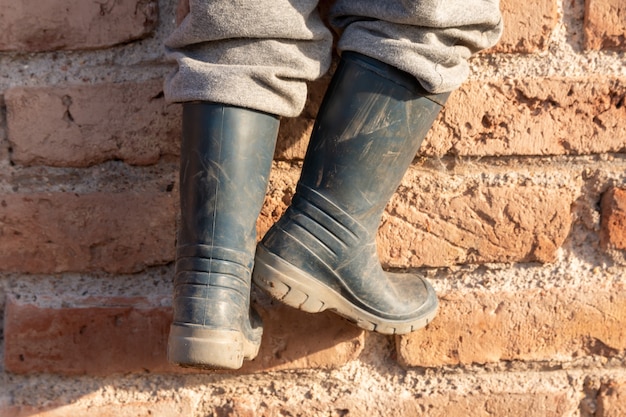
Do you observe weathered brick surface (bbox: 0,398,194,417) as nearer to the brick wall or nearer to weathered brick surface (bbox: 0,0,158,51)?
the brick wall

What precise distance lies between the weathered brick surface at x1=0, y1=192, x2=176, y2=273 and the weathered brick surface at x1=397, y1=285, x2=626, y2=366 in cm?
27

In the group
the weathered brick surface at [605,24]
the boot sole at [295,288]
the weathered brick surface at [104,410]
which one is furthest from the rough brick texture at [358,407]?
the weathered brick surface at [605,24]

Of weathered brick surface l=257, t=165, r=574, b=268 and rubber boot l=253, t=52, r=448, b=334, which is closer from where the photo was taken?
rubber boot l=253, t=52, r=448, b=334

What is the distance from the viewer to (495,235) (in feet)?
2.47

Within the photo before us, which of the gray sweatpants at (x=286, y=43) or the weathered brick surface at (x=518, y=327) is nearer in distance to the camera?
the gray sweatpants at (x=286, y=43)

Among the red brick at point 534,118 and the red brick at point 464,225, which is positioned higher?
the red brick at point 534,118

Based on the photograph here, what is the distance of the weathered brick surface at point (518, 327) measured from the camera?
2.48 ft

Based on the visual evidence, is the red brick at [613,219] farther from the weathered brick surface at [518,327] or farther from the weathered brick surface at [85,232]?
the weathered brick surface at [85,232]

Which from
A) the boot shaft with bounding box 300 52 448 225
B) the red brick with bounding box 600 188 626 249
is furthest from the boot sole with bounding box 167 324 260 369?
the red brick with bounding box 600 188 626 249

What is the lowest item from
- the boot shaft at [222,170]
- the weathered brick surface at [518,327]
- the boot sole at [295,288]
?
the weathered brick surface at [518,327]

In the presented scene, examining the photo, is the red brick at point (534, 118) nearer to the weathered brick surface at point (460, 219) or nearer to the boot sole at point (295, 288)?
the weathered brick surface at point (460, 219)

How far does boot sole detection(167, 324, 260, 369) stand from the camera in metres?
0.59

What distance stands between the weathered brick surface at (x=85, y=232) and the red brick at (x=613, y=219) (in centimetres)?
43

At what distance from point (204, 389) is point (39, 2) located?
1.37 ft
